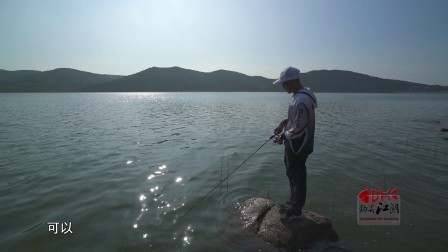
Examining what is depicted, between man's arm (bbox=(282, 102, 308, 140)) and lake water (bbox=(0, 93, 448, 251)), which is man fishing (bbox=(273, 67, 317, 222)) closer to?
man's arm (bbox=(282, 102, 308, 140))

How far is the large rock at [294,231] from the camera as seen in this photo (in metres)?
5.57

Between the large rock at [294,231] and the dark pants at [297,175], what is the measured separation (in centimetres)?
39

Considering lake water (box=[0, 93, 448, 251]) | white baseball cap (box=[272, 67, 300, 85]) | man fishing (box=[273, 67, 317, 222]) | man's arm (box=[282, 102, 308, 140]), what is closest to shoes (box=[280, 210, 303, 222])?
man fishing (box=[273, 67, 317, 222])

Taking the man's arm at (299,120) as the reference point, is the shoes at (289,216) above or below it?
below

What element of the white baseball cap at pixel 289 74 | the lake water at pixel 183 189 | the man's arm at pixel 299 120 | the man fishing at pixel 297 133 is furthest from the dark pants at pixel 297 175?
the white baseball cap at pixel 289 74

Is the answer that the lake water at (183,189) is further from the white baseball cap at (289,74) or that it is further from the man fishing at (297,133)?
the white baseball cap at (289,74)

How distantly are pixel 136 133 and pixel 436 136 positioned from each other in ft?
75.7

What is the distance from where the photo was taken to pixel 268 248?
18.5ft

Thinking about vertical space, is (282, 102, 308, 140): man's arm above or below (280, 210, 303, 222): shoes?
above

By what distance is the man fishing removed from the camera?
5406 mm

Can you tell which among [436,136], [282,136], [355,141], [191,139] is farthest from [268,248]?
[436,136]

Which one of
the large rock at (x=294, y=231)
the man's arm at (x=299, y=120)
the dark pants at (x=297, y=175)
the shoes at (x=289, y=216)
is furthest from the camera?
the shoes at (x=289, y=216)

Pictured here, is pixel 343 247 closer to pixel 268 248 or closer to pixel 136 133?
pixel 268 248

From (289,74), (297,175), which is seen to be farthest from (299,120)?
(297,175)
